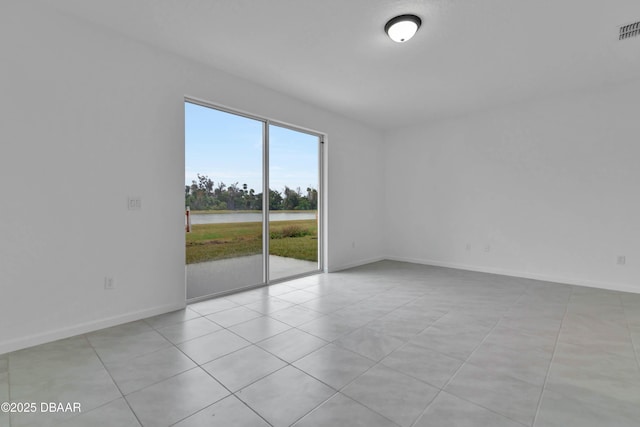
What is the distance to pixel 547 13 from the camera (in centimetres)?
255

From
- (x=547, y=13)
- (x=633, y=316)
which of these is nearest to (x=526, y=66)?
(x=547, y=13)

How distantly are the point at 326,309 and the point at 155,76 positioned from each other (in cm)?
312

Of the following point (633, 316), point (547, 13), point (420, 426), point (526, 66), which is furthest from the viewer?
point (526, 66)

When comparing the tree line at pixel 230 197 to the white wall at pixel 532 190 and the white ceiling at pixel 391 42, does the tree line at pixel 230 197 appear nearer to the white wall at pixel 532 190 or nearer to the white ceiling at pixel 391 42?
the white ceiling at pixel 391 42

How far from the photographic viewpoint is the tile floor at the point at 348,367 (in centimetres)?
163

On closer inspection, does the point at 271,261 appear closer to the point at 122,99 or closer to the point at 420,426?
the point at 122,99

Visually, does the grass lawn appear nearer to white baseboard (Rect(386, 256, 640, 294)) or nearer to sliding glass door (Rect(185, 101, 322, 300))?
sliding glass door (Rect(185, 101, 322, 300))

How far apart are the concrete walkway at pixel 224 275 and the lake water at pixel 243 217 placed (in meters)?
0.56

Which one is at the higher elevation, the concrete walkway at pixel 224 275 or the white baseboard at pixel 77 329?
the concrete walkway at pixel 224 275

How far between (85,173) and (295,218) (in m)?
2.77

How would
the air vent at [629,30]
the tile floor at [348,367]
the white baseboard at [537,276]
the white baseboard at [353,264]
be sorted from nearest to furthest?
the tile floor at [348,367]
the air vent at [629,30]
the white baseboard at [537,276]
the white baseboard at [353,264]

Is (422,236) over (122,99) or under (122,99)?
under

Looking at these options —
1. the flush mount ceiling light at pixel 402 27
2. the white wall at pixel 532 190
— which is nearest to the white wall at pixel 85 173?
the flush mount ceiling light at pixel 402 27

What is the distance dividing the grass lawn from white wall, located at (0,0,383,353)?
347 millimetres
